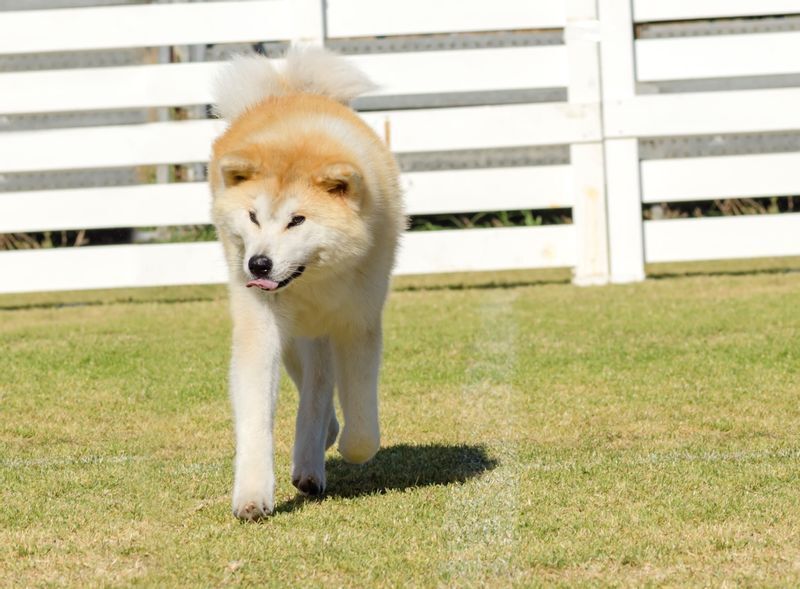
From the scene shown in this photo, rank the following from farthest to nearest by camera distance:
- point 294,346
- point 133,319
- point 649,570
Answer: point 133,319 → point 294,346 → point 649,570

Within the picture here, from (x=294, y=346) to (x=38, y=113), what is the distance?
663cm

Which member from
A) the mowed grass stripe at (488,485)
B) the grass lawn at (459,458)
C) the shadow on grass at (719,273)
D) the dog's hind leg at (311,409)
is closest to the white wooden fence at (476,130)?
the shadow on grass at (719,273)

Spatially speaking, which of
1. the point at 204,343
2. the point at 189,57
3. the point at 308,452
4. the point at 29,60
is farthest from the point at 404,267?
the point at 308,452

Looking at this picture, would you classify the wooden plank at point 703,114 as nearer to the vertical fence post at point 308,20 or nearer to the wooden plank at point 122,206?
the vertical fence post at point 308,20

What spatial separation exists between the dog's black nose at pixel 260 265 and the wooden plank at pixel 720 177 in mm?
7026

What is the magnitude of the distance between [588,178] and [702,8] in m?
1.65

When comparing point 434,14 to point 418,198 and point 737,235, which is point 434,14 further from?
point 737,235

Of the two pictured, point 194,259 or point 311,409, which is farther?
point 194,259

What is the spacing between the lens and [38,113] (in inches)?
422

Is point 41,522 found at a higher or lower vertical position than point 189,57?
lower

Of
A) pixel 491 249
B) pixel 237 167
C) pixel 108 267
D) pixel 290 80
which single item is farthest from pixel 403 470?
pixel 108 267

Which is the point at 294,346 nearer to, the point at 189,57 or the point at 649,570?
the point at 649,570

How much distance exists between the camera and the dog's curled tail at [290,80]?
16.7ft

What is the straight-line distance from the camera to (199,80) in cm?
1066
